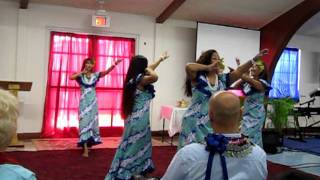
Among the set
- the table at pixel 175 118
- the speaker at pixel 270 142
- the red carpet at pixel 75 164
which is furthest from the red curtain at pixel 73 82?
the speaker at pixel 270 142

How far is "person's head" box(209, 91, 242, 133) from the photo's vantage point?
1.36m

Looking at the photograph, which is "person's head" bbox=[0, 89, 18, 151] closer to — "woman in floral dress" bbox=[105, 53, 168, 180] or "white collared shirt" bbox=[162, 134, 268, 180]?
"white collared shirt" bbox=[162, 134, 268, 180]

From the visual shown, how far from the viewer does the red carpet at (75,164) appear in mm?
4258

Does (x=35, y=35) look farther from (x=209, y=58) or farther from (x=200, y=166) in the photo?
(x=200, y=166)

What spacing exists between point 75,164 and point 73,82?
238 centimetres

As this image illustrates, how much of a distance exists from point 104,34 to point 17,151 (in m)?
2.65

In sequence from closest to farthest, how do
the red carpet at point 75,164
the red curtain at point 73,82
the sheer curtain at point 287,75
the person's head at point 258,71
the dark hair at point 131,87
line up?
the dark hair at point 131,87 < the red carpet at point 75,164 < the person's head at point 258,71 < the red curtain at point 73,82 < the sheer curtain at point 287,75

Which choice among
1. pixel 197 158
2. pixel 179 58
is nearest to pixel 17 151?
pixel 179 58

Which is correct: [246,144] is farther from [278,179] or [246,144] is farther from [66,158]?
[66,158]

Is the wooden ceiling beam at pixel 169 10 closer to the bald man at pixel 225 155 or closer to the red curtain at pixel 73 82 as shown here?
the red curtain at pixel 73 82

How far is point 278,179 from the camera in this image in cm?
128

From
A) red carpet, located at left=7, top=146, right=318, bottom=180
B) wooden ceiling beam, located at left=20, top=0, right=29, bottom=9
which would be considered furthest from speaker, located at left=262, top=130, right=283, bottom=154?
wooden ceiling beam, located at left=20, top=0, right=29, bottom=9

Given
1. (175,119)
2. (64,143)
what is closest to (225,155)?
(175,119)

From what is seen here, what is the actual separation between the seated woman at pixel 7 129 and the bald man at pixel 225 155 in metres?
0.52
